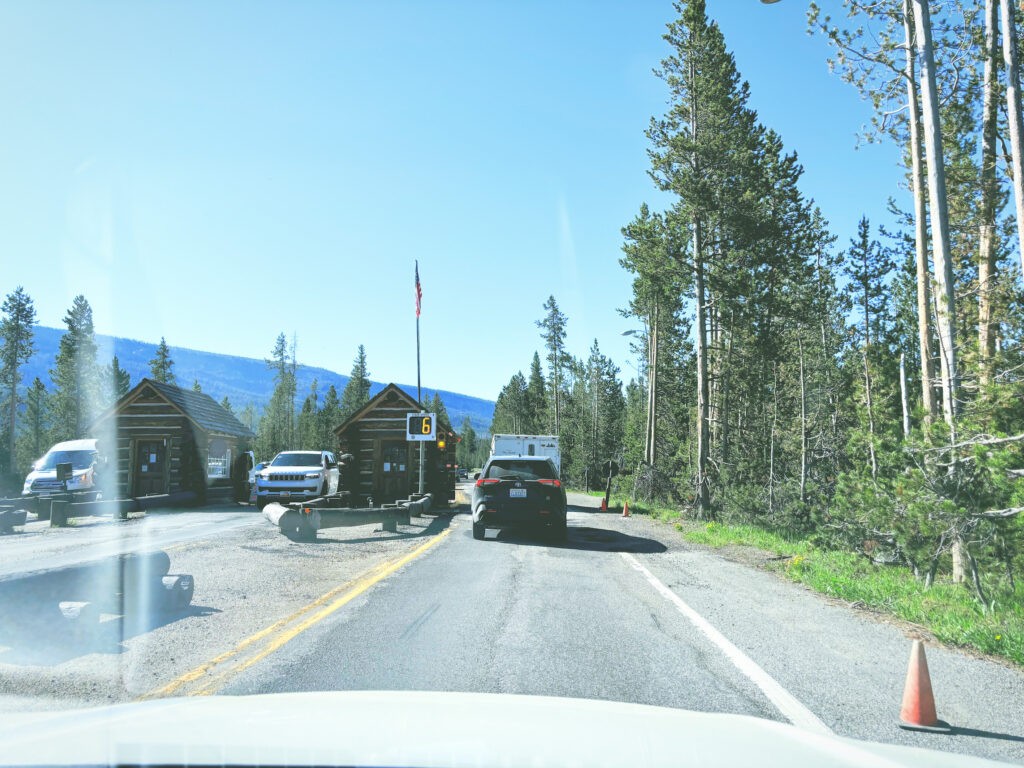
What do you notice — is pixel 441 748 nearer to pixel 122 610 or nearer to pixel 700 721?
pixel 700 721

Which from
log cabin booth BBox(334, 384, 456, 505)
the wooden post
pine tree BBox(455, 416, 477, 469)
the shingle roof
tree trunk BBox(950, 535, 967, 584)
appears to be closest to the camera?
tree trunk BBox(950, 535, 967, 584)

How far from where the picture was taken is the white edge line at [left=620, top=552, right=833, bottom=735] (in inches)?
166

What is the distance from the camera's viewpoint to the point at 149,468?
2833 cm

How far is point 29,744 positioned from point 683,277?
23.1 metres

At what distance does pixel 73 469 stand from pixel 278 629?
73.7 ft

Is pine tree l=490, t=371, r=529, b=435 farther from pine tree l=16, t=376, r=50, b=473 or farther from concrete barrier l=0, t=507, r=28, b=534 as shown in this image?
concrete barrier l=0, t=507, r=28, b=534

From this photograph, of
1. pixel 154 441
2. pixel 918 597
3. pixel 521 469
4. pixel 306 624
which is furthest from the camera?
pixel 154 441

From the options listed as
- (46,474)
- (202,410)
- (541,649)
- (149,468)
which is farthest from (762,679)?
(202,410)

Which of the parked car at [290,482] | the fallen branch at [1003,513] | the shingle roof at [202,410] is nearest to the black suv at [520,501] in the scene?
the fallen branch at [1003,513]

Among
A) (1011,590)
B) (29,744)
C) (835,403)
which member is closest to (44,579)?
(29,744)

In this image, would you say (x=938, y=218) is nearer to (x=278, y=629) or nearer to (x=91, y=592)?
(x=278, y=629)

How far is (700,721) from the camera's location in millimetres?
2910

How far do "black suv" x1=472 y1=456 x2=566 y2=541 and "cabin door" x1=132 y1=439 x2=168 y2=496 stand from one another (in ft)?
63.2

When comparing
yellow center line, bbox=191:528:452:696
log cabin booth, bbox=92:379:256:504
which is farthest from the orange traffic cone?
log cabin booth, bbox=92:379:256:504
